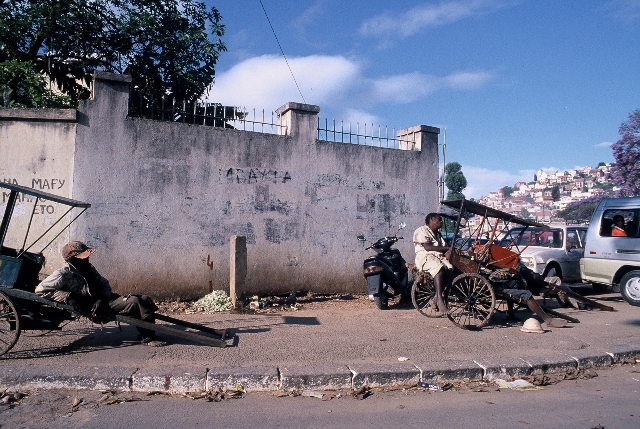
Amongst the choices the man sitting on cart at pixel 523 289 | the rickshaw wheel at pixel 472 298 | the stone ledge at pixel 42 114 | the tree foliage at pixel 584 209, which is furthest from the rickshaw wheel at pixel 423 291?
the tree foliage at pixel 584 209

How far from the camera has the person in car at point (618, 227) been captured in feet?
32.2

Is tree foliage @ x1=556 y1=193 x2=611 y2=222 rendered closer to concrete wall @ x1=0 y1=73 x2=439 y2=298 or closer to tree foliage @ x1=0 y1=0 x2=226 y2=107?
concrete wall @ x1=0 y1=73 x2=439 y2=298

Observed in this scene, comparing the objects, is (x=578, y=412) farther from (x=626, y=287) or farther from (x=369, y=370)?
(x=626, y=287)

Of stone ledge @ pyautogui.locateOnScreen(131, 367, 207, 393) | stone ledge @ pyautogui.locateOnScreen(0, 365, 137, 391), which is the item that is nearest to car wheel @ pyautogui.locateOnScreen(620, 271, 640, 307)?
stone ledge @ pyautogui.locateOnScreen(131, 367, 207, 393)

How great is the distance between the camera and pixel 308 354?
5.59m

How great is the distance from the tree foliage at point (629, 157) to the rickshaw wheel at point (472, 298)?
1249cm

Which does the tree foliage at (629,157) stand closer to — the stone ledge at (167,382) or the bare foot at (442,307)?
the bare foot at (442,307)

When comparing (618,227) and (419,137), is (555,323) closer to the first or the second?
(618,227)

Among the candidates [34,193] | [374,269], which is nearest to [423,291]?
[374,269]

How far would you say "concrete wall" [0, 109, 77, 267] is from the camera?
7391 mm

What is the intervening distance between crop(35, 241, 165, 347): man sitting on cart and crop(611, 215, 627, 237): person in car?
8.80m

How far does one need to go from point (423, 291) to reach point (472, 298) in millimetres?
919

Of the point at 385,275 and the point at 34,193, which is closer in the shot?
the point at 34,193

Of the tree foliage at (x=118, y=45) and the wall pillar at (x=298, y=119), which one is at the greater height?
the tree foliage at (x=118, y=45)
